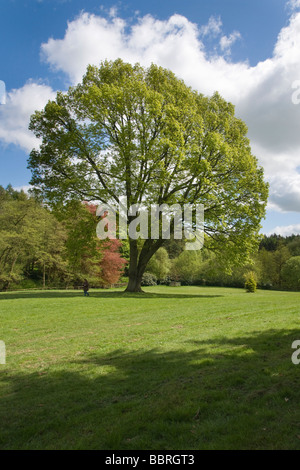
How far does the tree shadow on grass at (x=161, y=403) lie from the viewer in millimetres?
3596

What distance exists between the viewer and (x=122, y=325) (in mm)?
11625

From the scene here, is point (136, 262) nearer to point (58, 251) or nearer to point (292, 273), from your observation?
point (58, 251)

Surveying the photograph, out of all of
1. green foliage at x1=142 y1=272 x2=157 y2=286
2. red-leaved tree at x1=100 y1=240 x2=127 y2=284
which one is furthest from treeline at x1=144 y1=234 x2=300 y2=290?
red-leaved tree at x1=100 y1=240 x2=127 y2=284

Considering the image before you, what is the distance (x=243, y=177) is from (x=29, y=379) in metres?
22.2

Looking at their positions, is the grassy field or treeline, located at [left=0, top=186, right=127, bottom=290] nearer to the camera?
the grassy field

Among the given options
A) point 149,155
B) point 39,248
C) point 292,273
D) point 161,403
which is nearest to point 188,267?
point 292,273

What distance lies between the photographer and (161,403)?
14.8 ft

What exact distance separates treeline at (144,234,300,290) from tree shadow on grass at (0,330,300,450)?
1620 inches

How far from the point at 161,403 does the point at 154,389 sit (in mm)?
651

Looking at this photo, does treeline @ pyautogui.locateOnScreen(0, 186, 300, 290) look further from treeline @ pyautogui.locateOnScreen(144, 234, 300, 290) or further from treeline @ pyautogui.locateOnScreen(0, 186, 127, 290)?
treeline @ pyautogui.locateOnScreen(144, 234, 300, 290)

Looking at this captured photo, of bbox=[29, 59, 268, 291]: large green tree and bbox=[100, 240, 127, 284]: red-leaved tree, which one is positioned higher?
bbox=[29, 59, 268, 291]: large green tree

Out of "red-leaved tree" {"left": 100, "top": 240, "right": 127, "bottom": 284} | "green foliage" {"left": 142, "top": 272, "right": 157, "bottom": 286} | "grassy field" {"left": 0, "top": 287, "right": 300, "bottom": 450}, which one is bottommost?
"green foliage" {"left": 142, "top": 272, "right": 157, "bottom": 286}

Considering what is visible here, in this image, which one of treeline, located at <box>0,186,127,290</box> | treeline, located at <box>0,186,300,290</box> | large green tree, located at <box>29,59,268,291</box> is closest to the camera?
large green tree, located at <box>29,59,268,291</box>

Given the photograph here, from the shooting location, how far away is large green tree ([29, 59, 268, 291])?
22.6 meters
